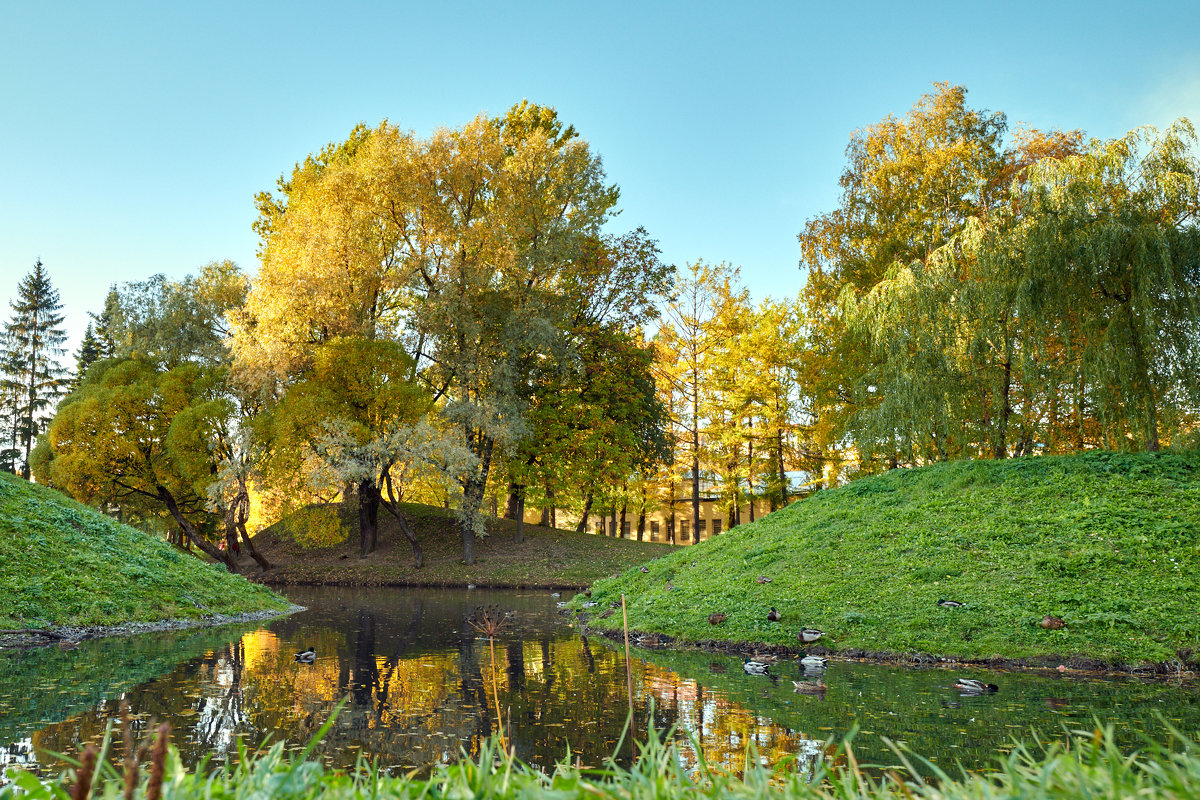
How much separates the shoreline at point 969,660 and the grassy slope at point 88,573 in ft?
28.6

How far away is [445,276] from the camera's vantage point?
25594mm

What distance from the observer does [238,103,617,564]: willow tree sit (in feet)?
79.2

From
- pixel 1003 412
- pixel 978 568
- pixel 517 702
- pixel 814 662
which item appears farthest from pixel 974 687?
pixel 1003 412

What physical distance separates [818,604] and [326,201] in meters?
20.8

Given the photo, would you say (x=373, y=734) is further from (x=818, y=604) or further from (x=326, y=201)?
(x=326, y=201)

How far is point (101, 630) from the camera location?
1115cm

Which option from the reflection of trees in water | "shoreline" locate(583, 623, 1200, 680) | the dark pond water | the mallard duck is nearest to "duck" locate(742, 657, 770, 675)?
the dark pond water

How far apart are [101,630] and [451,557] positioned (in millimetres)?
16245

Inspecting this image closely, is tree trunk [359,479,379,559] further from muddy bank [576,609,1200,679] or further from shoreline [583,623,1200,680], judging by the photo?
shoreline [583,623,1200,680]

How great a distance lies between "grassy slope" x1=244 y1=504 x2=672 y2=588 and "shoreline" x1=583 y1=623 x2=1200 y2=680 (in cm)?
1334

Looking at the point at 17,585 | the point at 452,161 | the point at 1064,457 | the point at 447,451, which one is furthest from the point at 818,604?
the point at 452,161

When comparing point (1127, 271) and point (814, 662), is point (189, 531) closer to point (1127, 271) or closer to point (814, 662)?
point (814, 662)

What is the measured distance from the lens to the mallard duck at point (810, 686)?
7.41 meters

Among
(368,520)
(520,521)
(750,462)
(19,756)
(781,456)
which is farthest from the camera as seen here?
(750,462)
